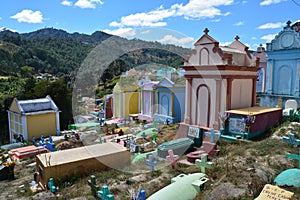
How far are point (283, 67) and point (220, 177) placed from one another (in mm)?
11041

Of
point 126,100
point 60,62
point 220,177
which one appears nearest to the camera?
point 220,177

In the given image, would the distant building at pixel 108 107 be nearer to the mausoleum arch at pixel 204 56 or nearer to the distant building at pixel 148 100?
the distant building at pixel 148 100

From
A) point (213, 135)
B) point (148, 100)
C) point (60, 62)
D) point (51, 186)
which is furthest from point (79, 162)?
point (60, 62)

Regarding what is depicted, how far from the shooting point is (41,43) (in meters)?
108

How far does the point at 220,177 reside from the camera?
6453 mm

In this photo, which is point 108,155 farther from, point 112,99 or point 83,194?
point 112,99

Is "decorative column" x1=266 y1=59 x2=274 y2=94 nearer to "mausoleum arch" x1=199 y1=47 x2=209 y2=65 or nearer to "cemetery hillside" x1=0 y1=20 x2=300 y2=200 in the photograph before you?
"cemetery hillside" x1=0 y1=20 x2=300 y2=200

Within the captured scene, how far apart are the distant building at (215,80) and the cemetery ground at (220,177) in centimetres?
196

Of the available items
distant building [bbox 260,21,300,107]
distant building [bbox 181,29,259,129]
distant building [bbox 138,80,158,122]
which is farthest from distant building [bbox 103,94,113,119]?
distant building [bbox 260,21,300,107]

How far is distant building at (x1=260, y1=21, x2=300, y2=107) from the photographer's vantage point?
45.9ft

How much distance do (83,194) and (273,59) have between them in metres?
13.5

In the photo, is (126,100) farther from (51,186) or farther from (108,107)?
(51,186)

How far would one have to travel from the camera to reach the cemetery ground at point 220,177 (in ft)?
17.9

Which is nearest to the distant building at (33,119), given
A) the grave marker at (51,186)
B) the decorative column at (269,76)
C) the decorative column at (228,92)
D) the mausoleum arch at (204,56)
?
the grave marker at (51,186)
